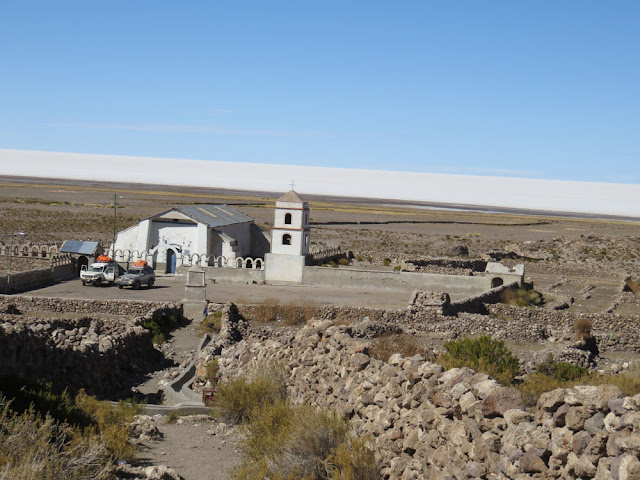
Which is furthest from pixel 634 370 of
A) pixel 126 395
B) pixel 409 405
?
pixel 126 395

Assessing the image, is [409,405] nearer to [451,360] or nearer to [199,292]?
[451,360]

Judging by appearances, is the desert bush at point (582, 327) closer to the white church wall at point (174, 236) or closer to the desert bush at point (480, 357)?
the desert bush at point (480, 357)

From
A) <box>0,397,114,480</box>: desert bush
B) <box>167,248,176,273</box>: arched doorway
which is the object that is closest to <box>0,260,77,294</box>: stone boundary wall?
<box>167,248,176,273</box>: arched doorway

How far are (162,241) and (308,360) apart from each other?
29913 mm

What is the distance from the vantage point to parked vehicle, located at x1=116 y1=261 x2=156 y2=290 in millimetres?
35219

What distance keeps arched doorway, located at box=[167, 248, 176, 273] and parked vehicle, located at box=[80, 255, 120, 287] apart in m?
5.00

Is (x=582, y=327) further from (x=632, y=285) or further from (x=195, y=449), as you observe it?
(x=632, y=285)

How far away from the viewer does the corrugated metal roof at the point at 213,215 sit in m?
42.5

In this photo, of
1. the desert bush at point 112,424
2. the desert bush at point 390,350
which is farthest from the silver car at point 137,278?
the desert bush at point 112,424

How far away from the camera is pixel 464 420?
27.1 ft

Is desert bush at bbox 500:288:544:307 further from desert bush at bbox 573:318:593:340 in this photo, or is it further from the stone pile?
the stone pile

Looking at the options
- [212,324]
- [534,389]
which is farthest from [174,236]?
[534,389]

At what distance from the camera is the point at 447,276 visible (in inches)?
1410

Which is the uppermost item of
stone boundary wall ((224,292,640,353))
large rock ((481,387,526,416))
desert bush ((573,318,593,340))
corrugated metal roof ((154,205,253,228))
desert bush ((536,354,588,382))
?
corrugated metal roof ((154,205,253,228))
